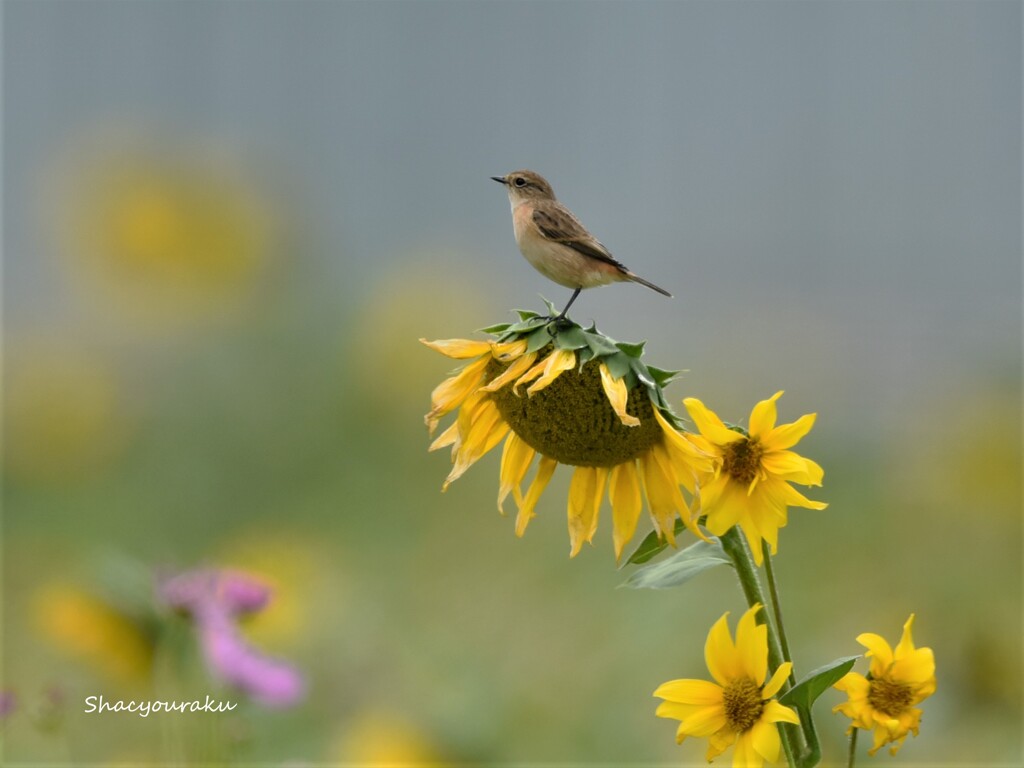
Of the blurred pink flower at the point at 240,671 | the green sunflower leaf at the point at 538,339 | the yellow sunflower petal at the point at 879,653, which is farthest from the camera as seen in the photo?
the blurred pink flower at the point at 240,671

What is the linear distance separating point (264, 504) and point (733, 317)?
296 cm

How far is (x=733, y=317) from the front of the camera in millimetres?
6062

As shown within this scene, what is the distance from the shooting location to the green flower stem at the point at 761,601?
91 cm

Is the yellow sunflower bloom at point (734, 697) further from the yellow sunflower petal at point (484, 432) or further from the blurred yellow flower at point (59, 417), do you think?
the blurred yellow flower at point (59, 417)

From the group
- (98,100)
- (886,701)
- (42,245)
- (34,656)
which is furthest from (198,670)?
(98,100)

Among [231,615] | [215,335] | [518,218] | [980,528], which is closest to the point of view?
→ [231,615]

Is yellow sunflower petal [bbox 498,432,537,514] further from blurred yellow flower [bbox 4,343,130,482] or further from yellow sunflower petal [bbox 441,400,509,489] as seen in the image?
blurred yellow flower [bbox 4,343,130,482]

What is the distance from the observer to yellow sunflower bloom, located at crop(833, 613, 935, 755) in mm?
944

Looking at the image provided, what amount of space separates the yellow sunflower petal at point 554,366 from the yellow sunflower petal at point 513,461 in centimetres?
13

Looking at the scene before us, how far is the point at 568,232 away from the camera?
4.82 ft

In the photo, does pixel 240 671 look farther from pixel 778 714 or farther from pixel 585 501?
pixel 778 714

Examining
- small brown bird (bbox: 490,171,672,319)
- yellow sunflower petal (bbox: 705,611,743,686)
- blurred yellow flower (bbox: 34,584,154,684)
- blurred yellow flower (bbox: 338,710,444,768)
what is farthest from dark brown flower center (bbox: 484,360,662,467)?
blurred yellow flower (bbox: 338,710,444,768)

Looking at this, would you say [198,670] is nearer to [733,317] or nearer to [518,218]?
[518,218]

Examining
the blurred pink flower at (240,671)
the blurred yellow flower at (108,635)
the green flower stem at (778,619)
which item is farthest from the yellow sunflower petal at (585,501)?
the blurred yellow flower at (108,635)
